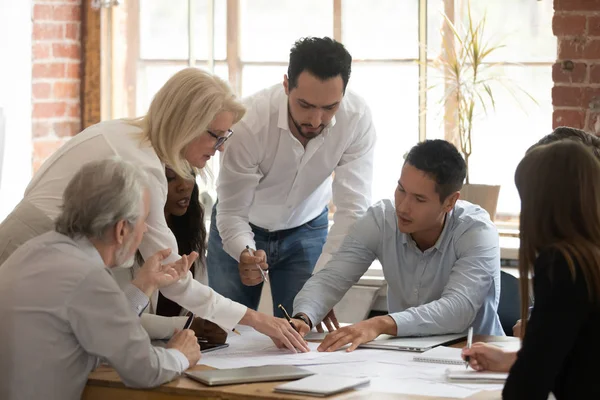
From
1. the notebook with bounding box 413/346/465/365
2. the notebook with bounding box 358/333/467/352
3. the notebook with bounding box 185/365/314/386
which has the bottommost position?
the notebook with bounding box 358/333/467/352

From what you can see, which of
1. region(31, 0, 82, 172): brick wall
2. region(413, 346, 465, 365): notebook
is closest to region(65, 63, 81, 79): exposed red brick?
region(31, 0, 82, 172): brick wall

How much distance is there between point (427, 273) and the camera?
286 cm

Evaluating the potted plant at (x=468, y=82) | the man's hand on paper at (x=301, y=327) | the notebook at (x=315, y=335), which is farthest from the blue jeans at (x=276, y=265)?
the potted plant at (x=468, y=82)

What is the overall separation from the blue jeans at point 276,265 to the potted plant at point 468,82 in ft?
2.79

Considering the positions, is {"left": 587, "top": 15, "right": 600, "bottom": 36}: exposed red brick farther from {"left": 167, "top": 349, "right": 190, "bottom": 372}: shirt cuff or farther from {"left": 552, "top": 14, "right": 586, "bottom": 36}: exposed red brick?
{"left": 167, "top": 349, "right": 190, "bottom": 372}: shirt cuff

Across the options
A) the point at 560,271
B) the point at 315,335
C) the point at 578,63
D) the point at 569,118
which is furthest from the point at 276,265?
the point at 560,271

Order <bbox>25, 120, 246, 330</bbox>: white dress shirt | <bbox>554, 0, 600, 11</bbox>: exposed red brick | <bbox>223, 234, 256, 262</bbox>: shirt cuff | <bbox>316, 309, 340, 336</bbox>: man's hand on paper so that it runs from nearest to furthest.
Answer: <bbox>25, 120, 246, 330</bbox>: white dress shirt → <bbox>316, 309, 340, 336</bbox>: man's hand on paper → <bbox>223, 234, 256, 262</bbox>: shirt cuff → <bbox>554, 0, 600, 11</bbox>: exposed red brick

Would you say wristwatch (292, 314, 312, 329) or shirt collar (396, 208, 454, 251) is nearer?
wristwatch (292, 314, 312, 329)

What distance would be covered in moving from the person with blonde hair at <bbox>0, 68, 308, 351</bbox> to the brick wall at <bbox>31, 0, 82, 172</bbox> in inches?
77.9

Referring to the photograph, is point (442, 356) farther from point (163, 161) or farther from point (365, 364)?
point (163, 161)

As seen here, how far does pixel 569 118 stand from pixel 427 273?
122cm

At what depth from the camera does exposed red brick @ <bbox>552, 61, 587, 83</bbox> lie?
3.69m

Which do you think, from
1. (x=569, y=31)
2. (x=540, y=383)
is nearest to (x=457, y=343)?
(x=540, y=383)

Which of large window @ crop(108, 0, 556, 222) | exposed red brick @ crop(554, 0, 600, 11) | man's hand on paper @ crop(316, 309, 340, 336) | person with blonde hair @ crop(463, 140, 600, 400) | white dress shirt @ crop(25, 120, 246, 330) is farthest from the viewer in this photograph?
large window @ crop(108, 0, 556, 222)
